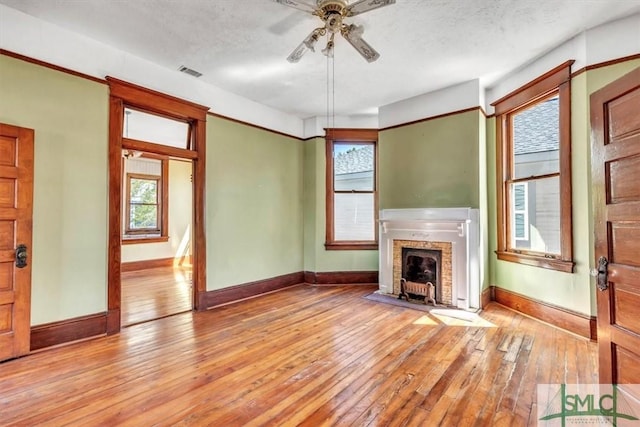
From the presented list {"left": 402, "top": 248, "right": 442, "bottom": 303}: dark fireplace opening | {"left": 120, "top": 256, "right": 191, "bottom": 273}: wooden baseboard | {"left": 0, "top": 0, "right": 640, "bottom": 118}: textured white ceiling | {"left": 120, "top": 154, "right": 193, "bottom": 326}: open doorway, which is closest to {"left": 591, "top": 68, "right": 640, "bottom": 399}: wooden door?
{"left": 0, "top": 0, "right": 640, "bottom": 118}: textured white ceiling

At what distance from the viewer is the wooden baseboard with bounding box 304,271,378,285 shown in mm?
5480

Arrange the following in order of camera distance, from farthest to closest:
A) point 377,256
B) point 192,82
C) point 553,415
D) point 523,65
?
point 377,256 < point 192,82 < point 523,65 < point 553,415

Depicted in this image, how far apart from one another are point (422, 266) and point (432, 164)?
148 cm

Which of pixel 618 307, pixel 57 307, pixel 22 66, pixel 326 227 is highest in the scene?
pixel 22 66

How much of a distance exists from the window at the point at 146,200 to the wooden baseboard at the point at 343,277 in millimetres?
4185

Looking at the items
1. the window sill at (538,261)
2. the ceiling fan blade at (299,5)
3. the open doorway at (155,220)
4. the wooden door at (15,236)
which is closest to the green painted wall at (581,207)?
the window sill at (538,261)

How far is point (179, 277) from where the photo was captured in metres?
6.33


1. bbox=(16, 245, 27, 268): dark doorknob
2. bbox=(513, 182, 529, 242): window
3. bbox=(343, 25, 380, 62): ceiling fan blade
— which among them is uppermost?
bbox=(343, 25, 380, 62): ceiling fan blade

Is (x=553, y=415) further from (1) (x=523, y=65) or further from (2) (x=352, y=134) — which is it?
(2) (x=352, y=134)

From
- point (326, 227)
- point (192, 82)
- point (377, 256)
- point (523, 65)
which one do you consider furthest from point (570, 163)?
point (192, 82)

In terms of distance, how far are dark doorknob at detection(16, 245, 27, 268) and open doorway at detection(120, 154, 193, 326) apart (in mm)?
3283

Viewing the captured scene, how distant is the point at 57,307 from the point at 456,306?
4.42m

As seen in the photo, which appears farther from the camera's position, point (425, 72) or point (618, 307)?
point (425, 72)

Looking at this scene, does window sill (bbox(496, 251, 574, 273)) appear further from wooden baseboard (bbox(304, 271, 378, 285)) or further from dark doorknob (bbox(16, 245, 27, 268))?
dark doorknob (bbox(16, 245, 27, 268))
